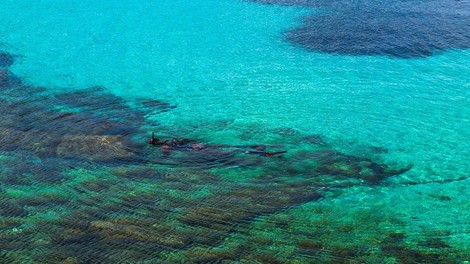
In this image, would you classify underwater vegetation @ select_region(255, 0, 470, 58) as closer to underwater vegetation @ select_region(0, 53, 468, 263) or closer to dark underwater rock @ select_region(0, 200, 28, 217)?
underwater vegetation @ select_region(0, 53, 468, 263)

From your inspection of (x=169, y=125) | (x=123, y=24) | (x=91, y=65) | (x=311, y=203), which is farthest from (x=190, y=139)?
(x=123, y=24)

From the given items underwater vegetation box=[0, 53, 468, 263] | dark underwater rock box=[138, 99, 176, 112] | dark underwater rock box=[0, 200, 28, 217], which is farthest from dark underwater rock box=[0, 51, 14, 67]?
dark underwater rock box=[0, 200, 28, 217]

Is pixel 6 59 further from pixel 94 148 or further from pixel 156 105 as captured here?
pixel 94 148

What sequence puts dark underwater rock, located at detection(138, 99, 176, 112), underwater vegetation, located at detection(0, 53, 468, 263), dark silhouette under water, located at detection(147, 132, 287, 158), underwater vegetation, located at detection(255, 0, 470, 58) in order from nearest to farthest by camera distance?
underwater vegetation, located at detection(0, 53, 468, 263), dark silhouette under water, located at detection(147, 132, 287, 158), dark underwater rock, located at detection(138, 99, 176, 112), underwater vegetation, located at detection(255, 0, 470, 58)

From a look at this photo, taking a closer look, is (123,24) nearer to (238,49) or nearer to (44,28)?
(44,28)

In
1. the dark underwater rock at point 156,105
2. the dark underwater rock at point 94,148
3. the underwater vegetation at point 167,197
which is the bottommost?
the underwater vegetation at point 167,197

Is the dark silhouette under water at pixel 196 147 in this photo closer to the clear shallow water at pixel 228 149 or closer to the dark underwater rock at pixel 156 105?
the clear shallow water at pixel 228 149

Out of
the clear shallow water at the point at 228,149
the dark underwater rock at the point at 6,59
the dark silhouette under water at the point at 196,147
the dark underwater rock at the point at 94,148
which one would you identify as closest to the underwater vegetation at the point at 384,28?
the clear shallow water at the point at 228,149
